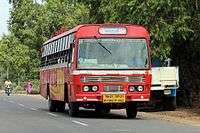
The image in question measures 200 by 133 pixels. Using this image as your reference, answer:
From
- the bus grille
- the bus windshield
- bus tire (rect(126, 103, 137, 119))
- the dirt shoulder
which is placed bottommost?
the dirt shoulder

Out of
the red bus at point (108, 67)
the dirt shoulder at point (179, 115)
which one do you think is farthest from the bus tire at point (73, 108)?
the dirt shoulder at point (179, 115)

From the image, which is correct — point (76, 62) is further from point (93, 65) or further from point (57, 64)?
point (57, 64)

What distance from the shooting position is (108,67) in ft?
75.9

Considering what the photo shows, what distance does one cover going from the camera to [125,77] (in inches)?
910

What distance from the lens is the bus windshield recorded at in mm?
23203

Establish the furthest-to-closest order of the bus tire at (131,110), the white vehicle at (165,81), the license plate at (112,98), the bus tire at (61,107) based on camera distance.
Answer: the white vehicle at (165,81) → the bus tire at (61,107) → the bus tire at (131,110) → the license plate at (112,98)

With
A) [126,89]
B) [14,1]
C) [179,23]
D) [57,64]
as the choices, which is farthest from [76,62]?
[14,1]

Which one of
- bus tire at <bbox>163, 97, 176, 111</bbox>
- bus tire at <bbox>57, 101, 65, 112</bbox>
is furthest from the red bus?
bus tire at <bbox>163, 97, 176, 111</bbox>

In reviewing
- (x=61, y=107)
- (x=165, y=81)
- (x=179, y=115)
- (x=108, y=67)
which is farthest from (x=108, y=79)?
(x=165, y=81)

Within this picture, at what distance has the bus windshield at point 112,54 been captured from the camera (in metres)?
23.2

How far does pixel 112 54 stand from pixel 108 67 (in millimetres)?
555

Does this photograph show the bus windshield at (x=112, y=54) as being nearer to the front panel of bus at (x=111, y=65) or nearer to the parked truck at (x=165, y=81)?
the front panel of bus at (x=111, y=65)

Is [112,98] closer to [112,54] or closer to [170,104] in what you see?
[112,54]

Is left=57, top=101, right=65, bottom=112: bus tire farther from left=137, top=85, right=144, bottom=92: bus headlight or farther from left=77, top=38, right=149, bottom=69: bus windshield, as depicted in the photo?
left=137, top=85, right=144, bottom=92: bus headlight
